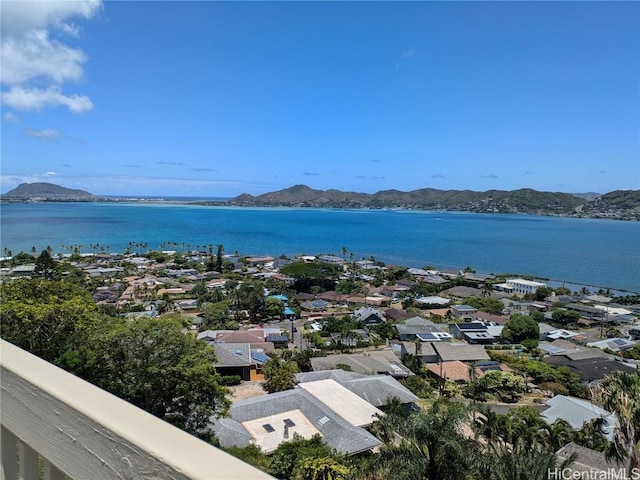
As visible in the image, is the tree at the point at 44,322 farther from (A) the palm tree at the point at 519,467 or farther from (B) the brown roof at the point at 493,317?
(B) the brown roof at the point at 493,317

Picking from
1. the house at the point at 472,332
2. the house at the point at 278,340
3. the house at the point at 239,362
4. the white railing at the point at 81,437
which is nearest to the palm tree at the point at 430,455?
the white railing at the point at 81,437

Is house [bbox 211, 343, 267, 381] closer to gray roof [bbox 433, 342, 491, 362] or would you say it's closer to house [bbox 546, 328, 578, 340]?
gray roof [bbox 433, 342, 491, 362]

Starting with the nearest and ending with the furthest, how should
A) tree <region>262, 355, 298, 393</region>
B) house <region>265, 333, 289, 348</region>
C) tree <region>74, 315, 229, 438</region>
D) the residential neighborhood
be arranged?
tree <region>74, 315, 229, 438</region>, the residential neighborhood, tree <region>262, 355, 298, 393</region>, house <region>265, 333, 289, 348</region>

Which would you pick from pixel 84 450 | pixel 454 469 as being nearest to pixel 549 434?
pixel 454 469

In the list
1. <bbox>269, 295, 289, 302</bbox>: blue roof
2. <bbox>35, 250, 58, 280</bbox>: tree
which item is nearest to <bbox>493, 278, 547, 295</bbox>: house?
<bbox>269, 295, 289, 302</bbox>: blue roof

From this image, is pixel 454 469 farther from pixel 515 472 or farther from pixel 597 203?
pixel 597 203
